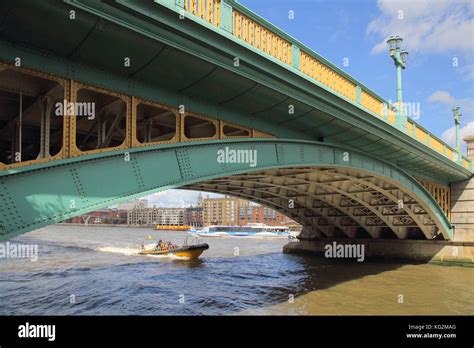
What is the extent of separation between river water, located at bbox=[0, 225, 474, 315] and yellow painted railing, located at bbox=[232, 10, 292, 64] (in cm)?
1013

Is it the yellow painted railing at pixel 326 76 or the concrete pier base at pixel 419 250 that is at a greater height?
the yellow painted railing at pixel 326 76

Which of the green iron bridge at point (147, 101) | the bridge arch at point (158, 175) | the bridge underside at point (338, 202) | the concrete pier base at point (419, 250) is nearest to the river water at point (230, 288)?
the concrete pier base at point (419, 250)

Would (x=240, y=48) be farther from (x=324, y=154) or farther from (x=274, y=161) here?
(x=324, y=154)

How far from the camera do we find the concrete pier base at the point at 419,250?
29.2 m

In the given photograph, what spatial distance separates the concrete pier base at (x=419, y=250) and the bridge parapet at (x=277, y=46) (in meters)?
16.8

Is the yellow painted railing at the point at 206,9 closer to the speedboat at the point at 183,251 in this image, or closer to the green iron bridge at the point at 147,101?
the green iron bridge at the point at 147,101

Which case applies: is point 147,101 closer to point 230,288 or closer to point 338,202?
point 230,288

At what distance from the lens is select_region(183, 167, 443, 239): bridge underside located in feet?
79.6

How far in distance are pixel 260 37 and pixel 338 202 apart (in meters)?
22.0

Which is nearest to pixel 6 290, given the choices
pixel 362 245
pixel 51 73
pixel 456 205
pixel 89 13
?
pixel 51 73

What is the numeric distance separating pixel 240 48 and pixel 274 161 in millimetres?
4458
